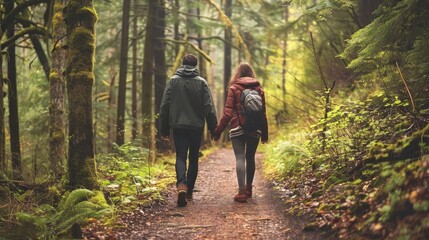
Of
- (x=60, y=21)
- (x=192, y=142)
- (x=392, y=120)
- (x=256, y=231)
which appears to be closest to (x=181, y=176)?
(x=192, y=142)

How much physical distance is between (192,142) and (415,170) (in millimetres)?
Result: 3821

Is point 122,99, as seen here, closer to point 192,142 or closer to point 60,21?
point 60,21

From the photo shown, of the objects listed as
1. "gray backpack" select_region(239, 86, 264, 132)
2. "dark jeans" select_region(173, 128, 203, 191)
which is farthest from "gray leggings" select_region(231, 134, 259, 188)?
"dark jeans" select_region(173, 128, 203, 191)

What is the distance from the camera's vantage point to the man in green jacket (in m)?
6.56

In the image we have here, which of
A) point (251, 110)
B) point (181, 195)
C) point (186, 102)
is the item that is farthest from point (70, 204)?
point (251, 110)

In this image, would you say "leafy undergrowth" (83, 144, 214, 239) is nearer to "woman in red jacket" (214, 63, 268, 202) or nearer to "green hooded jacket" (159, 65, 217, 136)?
"green hooded jacket" (159, 65, 217, 136)

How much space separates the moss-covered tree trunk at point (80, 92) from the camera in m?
5.82

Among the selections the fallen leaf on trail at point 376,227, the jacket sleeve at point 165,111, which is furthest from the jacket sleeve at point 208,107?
the fallen leaf on trail at point 376,227

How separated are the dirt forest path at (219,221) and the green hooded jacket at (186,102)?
1.40 meters

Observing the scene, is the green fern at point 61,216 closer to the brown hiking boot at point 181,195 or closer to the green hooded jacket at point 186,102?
the brown hiking boot at point 181,195

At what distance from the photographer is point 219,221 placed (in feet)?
18.4

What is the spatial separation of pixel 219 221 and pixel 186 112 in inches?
76.9

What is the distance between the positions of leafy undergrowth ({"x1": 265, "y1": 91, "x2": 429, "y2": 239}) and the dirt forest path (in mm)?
275

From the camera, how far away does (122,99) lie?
466 inches
